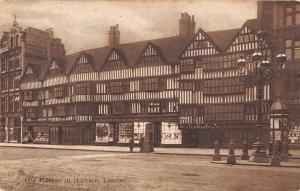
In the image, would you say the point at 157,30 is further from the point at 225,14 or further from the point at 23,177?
the point at 23,177

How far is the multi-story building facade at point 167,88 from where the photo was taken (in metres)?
22.4

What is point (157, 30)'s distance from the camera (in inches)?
524

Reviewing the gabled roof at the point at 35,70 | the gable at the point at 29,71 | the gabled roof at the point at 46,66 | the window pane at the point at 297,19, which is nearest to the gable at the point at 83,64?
the gabled roof at the point at 46,66

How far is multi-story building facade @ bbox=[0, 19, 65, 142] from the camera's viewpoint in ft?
115

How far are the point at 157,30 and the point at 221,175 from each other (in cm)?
487

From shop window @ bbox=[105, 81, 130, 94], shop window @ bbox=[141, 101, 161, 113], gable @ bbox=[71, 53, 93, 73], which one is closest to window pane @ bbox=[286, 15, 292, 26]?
shop window @ bbox=[141, 101, 161, 113]

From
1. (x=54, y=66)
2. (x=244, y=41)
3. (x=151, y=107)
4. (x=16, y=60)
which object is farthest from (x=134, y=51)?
(x=16, y=60)

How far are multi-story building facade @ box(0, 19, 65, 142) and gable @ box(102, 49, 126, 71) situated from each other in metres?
6.73

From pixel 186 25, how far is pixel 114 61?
18.1 ft

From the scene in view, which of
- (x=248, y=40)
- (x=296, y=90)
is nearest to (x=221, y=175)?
(x=296, y=90)

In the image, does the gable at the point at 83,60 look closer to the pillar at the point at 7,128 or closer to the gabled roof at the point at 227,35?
the gabled roof at the point at 227,35

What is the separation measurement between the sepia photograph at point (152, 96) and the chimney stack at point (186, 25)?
0.48ft

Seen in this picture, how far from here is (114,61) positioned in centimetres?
2952

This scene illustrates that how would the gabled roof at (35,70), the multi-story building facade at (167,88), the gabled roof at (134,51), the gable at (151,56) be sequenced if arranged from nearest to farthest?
the multi-story building facade at (167,88) → the gable at (151,56) → the gabled roof at (134,51) → the gabled roof at (35,70)
